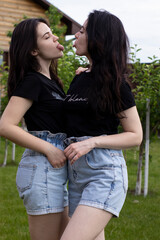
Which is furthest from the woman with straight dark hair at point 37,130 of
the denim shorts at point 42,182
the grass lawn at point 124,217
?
the grass lawn at point 124,217

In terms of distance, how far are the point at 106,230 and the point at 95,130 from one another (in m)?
2.77

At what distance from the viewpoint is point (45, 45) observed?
2.78 metres

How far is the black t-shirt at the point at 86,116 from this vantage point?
2.44 metres

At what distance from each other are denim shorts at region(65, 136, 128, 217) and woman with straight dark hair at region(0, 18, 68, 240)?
0.14m

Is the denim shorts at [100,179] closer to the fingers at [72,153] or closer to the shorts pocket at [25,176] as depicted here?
the fingers at [72,153]

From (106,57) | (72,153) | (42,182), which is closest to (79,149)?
(72,153)

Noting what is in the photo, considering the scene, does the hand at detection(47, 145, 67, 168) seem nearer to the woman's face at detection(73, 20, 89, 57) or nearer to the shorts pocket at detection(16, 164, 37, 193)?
the shorts pocket at detection(16, 164, 37, 193)

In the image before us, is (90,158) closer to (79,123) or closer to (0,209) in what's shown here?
(79,123)

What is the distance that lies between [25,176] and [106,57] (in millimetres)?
840

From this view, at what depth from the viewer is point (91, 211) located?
2.28 metres

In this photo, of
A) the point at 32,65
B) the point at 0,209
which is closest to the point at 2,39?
the point at 0,209

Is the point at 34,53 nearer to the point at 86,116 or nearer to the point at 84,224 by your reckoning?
the point at 86,116

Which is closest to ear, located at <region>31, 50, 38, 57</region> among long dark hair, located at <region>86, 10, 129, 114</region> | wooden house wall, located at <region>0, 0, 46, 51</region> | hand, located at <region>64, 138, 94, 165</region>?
long dark hair, located at <region>86, 10, 129, 114</region>

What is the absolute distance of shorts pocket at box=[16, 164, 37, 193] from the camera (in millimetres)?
2523
